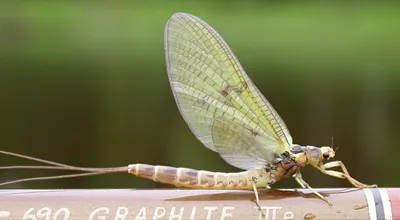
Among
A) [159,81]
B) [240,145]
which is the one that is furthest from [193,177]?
[159,81]

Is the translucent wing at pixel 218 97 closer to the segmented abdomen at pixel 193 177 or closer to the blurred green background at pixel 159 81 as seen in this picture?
the segmented abdomen at pixel 193 177

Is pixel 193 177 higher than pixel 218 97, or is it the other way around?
pixel 218 97

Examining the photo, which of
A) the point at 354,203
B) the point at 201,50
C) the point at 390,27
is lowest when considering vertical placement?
the point at 354,203

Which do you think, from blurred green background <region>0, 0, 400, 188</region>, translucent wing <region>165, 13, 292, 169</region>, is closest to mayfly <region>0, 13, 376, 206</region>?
translucent wing <region>165, 13, 292, 169</region>

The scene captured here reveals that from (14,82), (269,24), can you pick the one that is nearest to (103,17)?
(269,24)

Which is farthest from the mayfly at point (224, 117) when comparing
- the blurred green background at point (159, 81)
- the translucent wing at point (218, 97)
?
the blurred green background at point (159, 81)

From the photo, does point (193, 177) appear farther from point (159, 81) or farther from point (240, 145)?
point (159, 81)

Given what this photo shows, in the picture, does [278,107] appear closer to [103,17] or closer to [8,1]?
[103,17]
